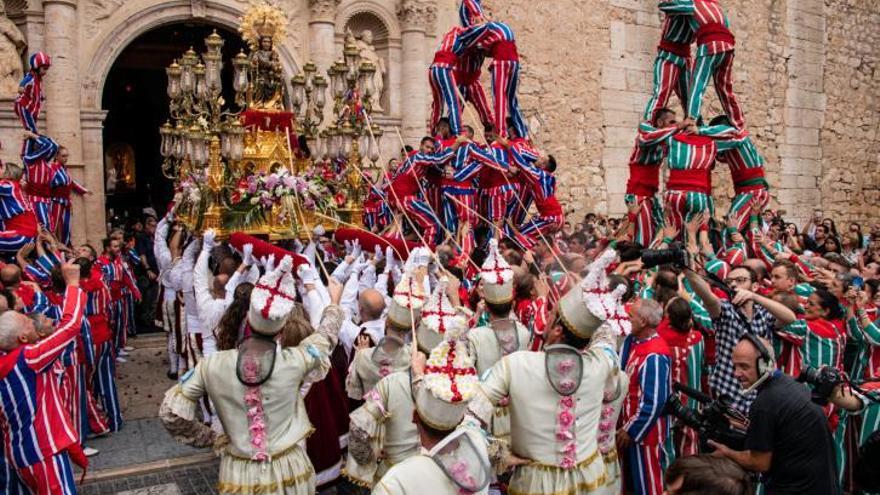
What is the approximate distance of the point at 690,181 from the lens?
23.1ft

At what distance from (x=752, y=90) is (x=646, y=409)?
53.3ft

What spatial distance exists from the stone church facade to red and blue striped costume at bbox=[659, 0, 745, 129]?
5.80 m

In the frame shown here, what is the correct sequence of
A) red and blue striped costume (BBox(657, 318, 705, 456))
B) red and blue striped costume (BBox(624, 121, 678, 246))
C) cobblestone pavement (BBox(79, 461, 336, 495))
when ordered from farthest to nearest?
1. red and blue striped costume (BBox(624, 121, 678, 246))
2. cobblestone pavement (BBox(79, 461, 336, 495))
3. red and blue striped costume (BBox(657, 318, 705, 456))

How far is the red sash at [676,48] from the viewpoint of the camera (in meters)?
7.74

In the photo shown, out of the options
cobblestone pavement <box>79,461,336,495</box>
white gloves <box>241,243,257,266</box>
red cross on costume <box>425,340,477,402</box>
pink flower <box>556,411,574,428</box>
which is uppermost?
white gloves <box>241,243,257,266</box>

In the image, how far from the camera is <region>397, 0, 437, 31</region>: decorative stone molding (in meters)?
12.7

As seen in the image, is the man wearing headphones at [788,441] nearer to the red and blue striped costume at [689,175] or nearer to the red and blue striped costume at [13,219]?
the red and blue striped costume at [689,175]

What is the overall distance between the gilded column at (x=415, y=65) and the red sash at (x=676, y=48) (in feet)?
19.2

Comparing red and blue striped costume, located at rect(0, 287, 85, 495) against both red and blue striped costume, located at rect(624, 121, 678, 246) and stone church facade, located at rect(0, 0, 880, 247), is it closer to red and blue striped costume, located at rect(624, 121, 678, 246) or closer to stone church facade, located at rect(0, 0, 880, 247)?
red and blue striped costume, located at rect(624, 121, 678, 246)

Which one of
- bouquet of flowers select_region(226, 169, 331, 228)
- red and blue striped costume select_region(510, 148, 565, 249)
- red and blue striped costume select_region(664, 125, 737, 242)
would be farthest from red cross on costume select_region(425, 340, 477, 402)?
red and blue striped costume select_region(510, 148, 565, 249)

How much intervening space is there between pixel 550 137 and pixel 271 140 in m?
7.63

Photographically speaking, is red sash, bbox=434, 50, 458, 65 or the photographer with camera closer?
the photographer with camera

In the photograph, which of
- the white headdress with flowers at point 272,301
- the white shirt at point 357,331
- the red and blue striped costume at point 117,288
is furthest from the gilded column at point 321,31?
the white headdress with flowers at point 272,301

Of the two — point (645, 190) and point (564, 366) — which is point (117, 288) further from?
point (564, 366)
